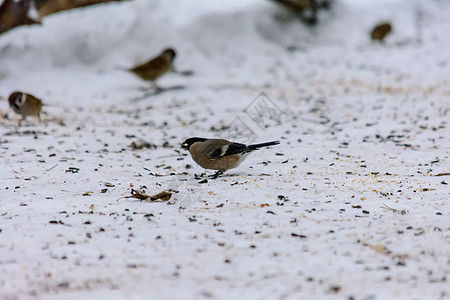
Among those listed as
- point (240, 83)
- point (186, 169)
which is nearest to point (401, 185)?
point (186, 169)

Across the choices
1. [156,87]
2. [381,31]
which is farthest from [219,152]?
[381,31]

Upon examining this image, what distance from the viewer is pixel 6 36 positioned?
998 centimetres

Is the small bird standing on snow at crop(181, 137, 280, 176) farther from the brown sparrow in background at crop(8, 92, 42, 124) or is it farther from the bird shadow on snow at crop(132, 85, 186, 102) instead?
the bird shadow on snow at crop(132, 85, 186, 102)

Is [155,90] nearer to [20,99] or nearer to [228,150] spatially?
[20,99]

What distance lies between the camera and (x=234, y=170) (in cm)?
536

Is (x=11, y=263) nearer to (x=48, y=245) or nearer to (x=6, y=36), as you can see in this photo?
(x=48, y=245)

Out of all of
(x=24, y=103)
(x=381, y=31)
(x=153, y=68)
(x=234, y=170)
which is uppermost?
(x=381, y=31)

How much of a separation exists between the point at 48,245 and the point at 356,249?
178 centimetres

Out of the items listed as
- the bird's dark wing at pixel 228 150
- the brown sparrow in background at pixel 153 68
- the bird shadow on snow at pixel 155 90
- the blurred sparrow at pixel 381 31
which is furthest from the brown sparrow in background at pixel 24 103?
the blurred sparrow at pixel 381 31

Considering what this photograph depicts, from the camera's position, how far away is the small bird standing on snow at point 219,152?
4836mm

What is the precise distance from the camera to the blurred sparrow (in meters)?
11.6

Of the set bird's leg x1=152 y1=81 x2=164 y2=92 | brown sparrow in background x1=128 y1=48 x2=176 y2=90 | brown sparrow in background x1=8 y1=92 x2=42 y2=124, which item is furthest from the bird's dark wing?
bird's leg x1=152 y1=81 x2=164 y2=92

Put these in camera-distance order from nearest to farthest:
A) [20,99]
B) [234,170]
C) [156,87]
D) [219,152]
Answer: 1. [219,152]
2. [234,170]
3. [20,99]
4. [156,87]

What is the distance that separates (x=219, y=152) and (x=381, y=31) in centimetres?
802
